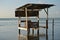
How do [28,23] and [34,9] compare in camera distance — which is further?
[34,9]

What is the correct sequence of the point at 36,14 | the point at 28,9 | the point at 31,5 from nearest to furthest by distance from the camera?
the point at 31,5 < the point at 28,9 < the point at 36,14

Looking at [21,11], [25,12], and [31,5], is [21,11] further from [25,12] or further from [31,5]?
[31,5]

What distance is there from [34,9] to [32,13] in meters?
0.62

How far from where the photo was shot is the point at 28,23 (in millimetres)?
26031

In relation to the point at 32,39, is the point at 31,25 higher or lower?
higher

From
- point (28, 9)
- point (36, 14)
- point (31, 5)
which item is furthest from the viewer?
point (36, 14)

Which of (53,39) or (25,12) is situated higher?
(25,12)

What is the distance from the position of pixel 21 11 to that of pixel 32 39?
514cm

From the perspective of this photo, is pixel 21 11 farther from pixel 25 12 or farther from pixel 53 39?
pixel 53 39

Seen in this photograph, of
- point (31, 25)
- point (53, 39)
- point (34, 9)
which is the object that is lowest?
point (53, 39)

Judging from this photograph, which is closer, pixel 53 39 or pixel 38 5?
pixel 38 5

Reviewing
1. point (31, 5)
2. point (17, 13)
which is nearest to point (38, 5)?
point (31, 5)

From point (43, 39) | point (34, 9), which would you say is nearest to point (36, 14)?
point (34, 9)

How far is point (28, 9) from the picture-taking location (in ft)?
90.5
